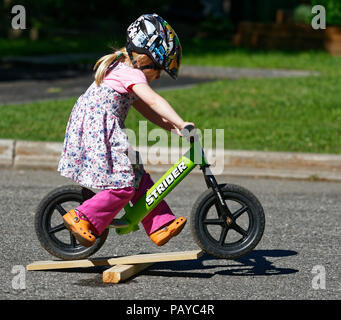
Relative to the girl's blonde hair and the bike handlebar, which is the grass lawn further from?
the bike handlebar

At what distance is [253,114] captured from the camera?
414 inches

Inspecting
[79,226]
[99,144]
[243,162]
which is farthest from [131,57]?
[243,162]

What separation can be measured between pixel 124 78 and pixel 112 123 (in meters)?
0.27

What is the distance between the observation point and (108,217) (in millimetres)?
4902

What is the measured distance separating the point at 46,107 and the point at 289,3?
17.6m

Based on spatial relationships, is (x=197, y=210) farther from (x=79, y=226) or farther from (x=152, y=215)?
(x=79, y=226)

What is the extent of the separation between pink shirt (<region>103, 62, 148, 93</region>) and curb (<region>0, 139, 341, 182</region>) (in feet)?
11.5

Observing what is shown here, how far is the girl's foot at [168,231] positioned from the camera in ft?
16.4

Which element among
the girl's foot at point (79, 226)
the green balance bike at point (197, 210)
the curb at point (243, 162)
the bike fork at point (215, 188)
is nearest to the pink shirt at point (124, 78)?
the green balance bike at point (197, 210)

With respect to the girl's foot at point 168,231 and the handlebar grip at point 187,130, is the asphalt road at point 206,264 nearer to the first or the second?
the girl's foot at point 168,231

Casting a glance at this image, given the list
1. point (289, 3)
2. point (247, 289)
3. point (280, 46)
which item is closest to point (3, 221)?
point (247, 289)

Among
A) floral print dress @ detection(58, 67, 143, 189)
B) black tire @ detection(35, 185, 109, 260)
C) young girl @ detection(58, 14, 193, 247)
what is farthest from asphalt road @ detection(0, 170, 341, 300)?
floral print dress @ detection(58, 67, 143, 189)
